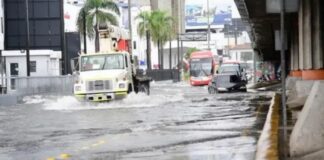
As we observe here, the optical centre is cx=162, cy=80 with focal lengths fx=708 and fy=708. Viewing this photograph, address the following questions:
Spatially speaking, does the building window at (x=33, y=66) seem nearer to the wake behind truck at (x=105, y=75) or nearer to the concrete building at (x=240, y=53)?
the wake behind truck at (x=105, y=75)

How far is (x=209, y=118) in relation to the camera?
2233cm

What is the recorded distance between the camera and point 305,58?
27.2m

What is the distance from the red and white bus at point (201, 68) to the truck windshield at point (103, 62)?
43748 mm

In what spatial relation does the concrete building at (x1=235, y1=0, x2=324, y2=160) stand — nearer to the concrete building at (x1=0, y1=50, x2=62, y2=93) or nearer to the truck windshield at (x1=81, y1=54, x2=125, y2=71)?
the truck windshield at (x1=81, y1=54, x2=125, y2=71)

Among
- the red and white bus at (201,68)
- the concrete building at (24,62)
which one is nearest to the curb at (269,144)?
the concrete building at (24,62)

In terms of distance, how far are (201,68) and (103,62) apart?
4683 cm

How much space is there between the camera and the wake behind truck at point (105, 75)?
30.9 metres

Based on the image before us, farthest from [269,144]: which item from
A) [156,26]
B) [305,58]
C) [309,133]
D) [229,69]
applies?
[156,26]

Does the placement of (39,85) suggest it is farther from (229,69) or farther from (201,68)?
(201,68)

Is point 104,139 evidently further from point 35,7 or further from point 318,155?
point 35,7

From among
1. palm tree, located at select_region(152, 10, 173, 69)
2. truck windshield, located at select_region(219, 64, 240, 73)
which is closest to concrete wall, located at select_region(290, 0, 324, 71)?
truck windshield, located at select_region(219, 64, 240, 73)

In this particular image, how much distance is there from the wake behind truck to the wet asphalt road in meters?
2.66

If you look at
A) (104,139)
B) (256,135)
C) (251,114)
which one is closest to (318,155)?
(256,135)

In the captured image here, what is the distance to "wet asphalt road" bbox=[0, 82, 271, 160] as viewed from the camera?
44.2ft
